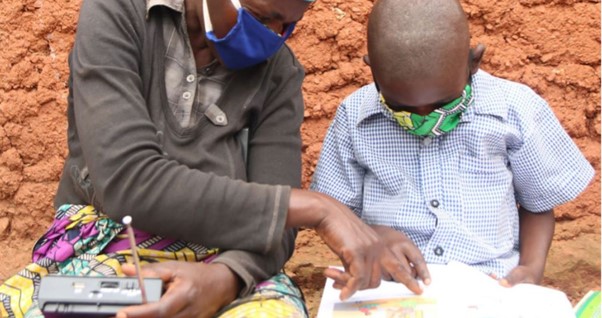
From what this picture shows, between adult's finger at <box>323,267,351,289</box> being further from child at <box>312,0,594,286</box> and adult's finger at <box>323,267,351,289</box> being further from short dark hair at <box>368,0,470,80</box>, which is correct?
short dark hair at <box>368,0,470,80</box>

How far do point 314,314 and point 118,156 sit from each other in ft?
5.04

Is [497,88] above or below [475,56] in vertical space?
below

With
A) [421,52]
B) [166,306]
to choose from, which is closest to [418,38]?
[421,52]

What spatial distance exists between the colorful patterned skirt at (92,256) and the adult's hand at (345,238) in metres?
0.16

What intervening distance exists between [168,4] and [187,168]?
1.39 ft

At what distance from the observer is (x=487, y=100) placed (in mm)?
2303

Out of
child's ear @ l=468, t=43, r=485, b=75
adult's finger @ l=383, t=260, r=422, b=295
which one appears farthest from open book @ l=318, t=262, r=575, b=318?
child's ear @ l=468, t=43, r=485, b=75

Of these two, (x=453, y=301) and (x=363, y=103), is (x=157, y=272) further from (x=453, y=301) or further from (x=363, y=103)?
(x=363, y=103)

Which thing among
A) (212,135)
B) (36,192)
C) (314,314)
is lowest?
(314,314)

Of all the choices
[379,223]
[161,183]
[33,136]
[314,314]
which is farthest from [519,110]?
[33,136]

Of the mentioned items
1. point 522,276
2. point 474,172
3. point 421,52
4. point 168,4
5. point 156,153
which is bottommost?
point 522,276

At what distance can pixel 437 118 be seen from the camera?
2.21m

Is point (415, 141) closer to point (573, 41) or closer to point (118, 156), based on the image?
point (118, 156)

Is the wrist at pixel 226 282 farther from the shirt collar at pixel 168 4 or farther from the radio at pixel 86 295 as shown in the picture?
the shirt collar at pixel 168 4
